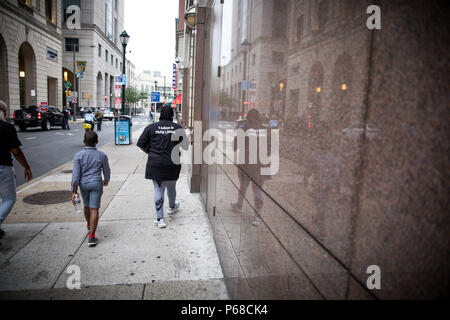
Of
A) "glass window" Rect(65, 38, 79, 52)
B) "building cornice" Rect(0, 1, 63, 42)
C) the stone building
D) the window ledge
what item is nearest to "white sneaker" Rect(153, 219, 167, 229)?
the stone building

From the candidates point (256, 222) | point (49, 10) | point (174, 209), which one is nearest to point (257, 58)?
point (256, 222)

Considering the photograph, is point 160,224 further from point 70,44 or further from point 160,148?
point 70,44

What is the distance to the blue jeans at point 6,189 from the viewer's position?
4266mm

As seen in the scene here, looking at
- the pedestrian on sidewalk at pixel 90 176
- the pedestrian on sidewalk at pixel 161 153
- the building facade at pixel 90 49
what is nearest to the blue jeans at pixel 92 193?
the pedestrian on sidewalk at pixel 90 176

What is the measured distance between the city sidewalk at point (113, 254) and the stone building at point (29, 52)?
1139 inches

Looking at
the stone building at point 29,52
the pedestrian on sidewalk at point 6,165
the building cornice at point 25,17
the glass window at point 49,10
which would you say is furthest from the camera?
the glass window at point 49,10

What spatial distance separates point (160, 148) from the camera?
17.0ft

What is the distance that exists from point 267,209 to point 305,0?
138cm

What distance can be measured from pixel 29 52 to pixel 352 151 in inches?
1618

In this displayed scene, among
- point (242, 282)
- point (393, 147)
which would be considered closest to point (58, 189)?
point (242, 282)

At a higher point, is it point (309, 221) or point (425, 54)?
point (425, 54)

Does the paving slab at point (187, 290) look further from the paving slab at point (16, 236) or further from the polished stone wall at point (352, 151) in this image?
the paving slab at point (16, 236)

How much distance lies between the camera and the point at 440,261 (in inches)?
33.8

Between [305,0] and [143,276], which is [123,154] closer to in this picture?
[143,276]
